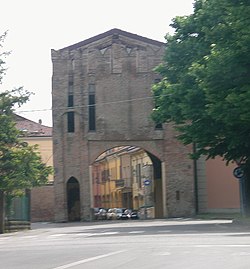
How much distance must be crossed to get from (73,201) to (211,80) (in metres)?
31.8

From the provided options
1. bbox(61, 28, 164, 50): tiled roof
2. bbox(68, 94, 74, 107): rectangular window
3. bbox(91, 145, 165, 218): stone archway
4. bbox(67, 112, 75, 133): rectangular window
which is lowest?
bbox(91, 145, 165, 218): stone archway

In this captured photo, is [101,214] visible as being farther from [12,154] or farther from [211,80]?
[211,80]

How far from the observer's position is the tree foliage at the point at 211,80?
31.1 metres

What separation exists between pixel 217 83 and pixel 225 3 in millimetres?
3229

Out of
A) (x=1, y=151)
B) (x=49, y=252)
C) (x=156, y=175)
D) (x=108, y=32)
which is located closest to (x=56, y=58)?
(x=108, y=32)

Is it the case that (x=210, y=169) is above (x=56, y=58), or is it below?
below

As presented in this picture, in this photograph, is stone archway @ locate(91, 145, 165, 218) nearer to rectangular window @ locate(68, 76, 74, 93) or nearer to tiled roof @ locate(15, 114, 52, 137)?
tiled roof @ locate(15, 114, 52, 137)

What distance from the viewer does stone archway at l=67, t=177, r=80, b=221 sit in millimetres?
61250

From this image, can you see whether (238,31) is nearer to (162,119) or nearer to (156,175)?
(162,119)

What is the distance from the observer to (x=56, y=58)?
61.7 metres

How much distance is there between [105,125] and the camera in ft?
197

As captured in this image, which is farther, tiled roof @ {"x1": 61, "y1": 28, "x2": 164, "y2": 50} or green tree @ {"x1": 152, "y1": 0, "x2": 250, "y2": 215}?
tiled roof @ {"x1": 61, "y1": 28, "x2": 164, "y2": 50}

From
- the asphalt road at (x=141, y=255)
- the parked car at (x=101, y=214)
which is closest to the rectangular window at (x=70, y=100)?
the parked car at (x=101, y=214)

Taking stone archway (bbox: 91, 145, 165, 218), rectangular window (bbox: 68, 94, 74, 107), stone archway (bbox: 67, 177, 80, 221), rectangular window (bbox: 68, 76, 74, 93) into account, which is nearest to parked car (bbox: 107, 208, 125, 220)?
stone archway (bbox: 91, 145, 165, 218)
